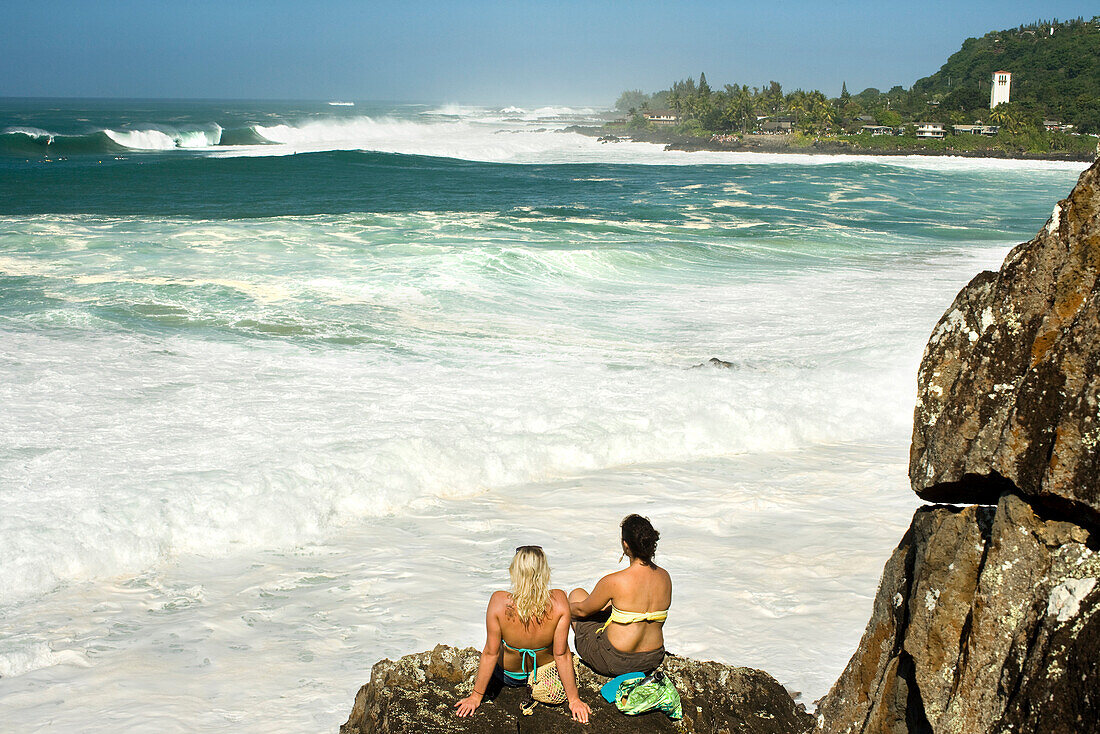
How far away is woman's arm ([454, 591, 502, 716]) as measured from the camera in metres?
3.92

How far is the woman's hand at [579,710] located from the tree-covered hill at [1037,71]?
112 metres

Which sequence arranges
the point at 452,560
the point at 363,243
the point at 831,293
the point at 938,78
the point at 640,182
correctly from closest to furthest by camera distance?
the point at 452,560, the point at 831,293, the point at 363,243, the point at 640,182, the point at 938,78

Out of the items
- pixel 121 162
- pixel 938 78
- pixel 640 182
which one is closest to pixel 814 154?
pixel 640 182

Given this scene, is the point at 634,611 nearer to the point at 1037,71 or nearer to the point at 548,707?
the point at 548,707

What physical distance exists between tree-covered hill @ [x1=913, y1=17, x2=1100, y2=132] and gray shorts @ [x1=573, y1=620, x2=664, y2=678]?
366ft

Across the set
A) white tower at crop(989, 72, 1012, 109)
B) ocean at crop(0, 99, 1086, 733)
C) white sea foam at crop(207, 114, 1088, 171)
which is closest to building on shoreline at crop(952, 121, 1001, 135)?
white sea foam at crop(207, 114, 1088, 171)

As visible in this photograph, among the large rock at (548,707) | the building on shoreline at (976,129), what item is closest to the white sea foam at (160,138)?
the large rock at (548,707)

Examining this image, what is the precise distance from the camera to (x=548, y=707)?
4.02 metres

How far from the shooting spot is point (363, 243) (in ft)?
76.7

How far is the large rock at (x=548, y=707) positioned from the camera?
3.89m

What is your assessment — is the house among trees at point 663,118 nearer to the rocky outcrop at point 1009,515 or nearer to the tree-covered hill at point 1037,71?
the tree-covered hill at point 1037,71

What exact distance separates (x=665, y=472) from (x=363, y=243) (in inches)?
624

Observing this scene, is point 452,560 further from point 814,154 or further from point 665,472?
point 814,154

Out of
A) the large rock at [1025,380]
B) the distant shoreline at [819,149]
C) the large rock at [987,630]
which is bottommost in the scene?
the large rock at [987,630]
